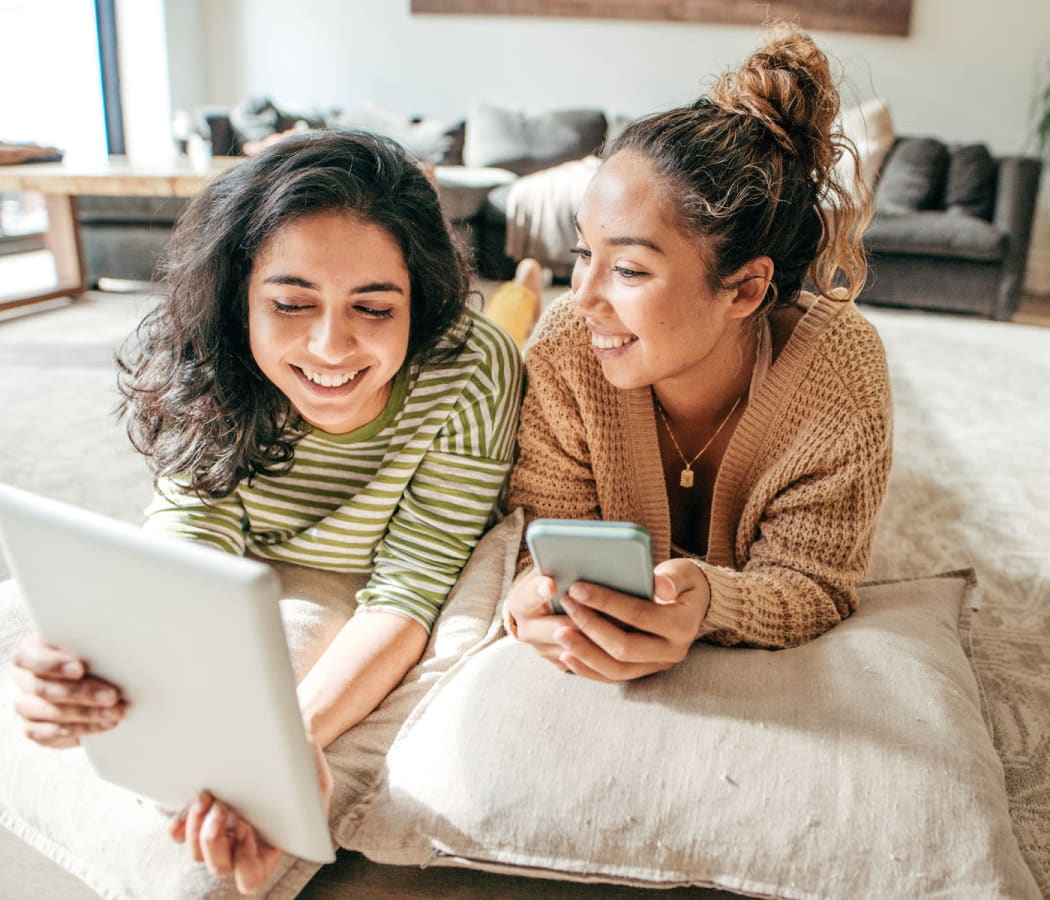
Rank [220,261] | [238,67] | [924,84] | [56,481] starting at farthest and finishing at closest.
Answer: [238,67] → [924,84] → [56,481] → [220,261]

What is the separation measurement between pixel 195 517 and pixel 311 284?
0.36 meters

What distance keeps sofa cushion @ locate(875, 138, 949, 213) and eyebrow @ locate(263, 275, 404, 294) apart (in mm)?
3669

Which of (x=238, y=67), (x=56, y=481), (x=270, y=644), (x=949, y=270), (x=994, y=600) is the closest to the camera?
(x=270, y=644)

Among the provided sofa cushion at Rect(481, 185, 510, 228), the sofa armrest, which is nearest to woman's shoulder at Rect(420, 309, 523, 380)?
sofa cushion at Rect(481, 185, 510, 228)

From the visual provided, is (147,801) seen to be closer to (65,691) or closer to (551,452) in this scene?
(65,691)

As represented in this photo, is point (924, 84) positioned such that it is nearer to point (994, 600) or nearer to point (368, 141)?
point (994, 600)

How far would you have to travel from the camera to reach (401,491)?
1.19 meters

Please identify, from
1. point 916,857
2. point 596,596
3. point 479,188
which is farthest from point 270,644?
point 479,188

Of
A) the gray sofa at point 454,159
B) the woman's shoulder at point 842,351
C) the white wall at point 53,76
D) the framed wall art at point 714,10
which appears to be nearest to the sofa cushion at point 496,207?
the gray sofa at point 454,159

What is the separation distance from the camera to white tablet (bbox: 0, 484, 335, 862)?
602 mm

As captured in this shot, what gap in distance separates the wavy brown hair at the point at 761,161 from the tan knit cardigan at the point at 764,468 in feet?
0.37

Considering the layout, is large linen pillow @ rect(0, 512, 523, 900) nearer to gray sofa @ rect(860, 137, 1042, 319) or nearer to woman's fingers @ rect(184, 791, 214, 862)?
woman's fingers @ rect(184, 791, 214, 862)

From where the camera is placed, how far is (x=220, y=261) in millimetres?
1083

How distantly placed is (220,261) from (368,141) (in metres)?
0.23
